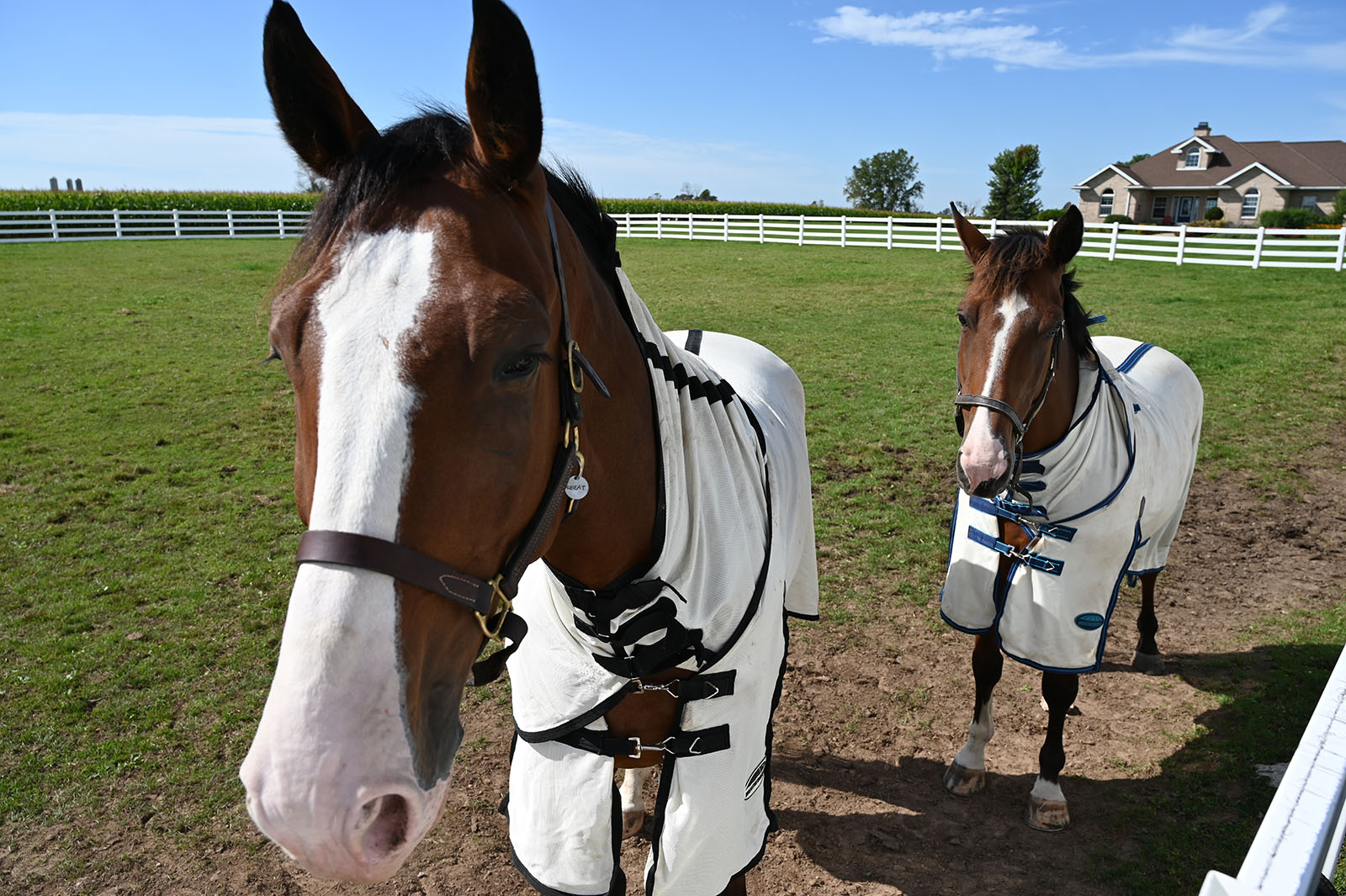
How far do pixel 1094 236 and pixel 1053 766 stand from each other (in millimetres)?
23350

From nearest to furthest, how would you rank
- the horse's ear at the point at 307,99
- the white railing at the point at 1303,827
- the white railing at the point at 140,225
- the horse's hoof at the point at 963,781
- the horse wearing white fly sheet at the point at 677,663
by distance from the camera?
the white railing at the point at 1303,827 < the horse's ear at the point at 307,99 < the horse wearing white fly sheet at the point at 677,663 < the horse's hoof at the point at 963,781 < the white railing at the point at 140,225

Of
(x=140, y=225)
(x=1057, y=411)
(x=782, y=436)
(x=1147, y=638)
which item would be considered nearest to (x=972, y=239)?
(x=1057, y=411)

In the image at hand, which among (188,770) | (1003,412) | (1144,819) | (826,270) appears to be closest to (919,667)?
(1144,819)

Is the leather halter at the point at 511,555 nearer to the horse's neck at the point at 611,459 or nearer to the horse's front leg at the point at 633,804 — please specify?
the horse's neck at the point at 611,459

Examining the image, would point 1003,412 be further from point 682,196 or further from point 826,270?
point 682,196

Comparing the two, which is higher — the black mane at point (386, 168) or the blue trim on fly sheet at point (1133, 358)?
the black mane at point (386, 168)

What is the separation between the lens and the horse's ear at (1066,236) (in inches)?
119

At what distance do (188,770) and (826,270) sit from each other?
19.1 meters

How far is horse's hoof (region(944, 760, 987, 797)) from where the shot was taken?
349 centimetres

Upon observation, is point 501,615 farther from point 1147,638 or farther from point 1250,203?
point 1250,203

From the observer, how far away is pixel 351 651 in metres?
1.01

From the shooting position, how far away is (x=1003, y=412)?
2.88m

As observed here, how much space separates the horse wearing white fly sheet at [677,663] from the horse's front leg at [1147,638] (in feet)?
10.7

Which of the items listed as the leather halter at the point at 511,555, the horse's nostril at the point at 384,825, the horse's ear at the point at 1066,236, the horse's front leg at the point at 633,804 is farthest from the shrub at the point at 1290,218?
the horse's nostril at the point at 384,825
